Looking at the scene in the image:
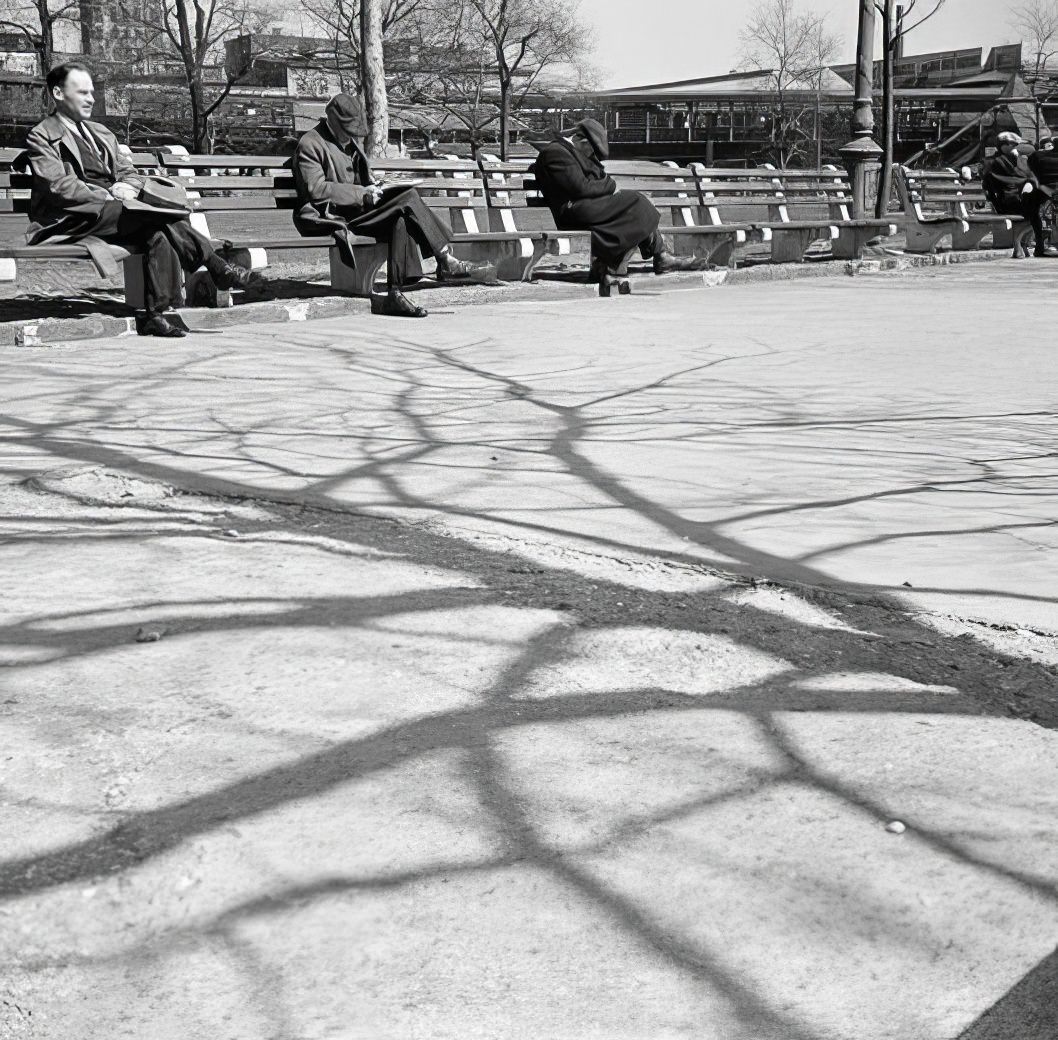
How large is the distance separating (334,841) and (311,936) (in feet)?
0.86

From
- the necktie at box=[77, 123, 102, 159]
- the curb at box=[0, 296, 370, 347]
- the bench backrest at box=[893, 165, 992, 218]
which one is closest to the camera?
the curb at box=[0, 296, 370, 347]

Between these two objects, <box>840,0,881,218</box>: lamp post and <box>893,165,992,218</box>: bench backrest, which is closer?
<box>840,0,881,218</box>: lamp post

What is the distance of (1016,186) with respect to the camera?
18797 millimetres

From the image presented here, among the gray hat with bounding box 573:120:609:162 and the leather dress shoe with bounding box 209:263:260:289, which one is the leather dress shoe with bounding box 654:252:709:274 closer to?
the gray hat with bounding box 573:120:609:162

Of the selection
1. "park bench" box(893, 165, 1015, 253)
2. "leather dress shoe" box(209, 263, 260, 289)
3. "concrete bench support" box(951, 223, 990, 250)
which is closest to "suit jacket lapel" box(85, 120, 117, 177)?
"leather dress shoe" box(209, 263, 260, 289)

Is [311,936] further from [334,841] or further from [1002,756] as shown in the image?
[1002,756]

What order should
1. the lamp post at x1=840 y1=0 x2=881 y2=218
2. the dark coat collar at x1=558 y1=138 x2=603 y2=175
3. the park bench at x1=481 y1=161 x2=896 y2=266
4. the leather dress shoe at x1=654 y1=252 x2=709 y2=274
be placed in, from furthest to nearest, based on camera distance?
1. the lamp post at x1=840 y1=0 x2=881 y2=218
2. the park bench at x1=481 y1=161 x2=896 y2=266
3. the leather dress shoe at x1=654 y1=252 x2=709 y2=274
4. the dark coat collar at x1=558 y1=138 x2=603 y2=175

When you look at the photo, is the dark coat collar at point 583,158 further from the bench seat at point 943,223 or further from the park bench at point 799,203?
the bench seat at point 943,223

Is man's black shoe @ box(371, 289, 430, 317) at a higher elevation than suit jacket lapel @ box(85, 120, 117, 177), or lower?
lower

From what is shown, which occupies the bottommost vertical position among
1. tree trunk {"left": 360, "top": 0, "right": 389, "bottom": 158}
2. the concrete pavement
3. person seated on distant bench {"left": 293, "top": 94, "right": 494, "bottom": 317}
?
the concrete pavement

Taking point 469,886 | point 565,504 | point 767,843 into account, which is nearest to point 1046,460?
point 565,504

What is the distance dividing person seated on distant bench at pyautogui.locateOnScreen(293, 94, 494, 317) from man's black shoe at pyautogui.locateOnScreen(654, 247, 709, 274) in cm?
295

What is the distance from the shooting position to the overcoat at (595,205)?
461 inches

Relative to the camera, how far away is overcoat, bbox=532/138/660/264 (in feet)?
38.4
